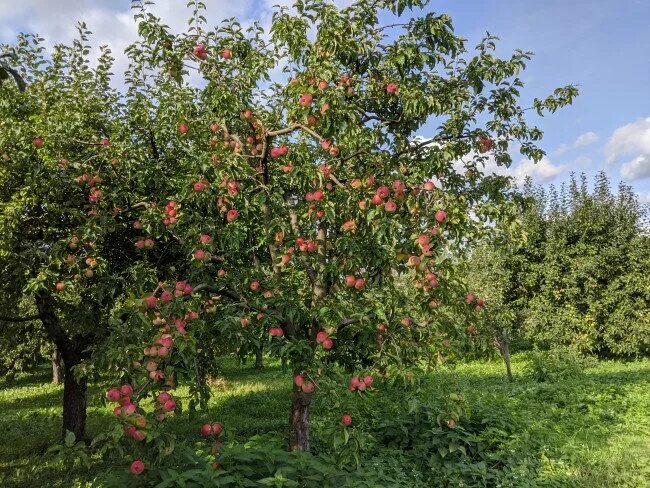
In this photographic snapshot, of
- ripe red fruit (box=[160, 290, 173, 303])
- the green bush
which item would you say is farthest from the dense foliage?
ripe red fruit (box=[160, 290, 173, 303])

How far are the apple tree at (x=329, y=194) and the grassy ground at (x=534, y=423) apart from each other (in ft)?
5.76

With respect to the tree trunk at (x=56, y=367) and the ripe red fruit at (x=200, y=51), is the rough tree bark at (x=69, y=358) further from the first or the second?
the tree trunk at (x=56, y=367)

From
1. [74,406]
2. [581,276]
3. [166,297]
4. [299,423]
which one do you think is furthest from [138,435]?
[581,276]

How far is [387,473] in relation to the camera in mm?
6453

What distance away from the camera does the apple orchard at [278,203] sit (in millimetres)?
4879

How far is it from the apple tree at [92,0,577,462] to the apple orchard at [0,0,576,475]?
3 centimetres

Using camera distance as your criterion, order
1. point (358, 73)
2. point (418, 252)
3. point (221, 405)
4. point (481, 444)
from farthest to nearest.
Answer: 1. point (221, 405)
2. point (481, 444)
3. point (358, 73)
4. point (418, 252)

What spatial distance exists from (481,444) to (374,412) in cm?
209

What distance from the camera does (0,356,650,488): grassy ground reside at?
669 cm

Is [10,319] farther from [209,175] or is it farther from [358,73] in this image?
[358,73]

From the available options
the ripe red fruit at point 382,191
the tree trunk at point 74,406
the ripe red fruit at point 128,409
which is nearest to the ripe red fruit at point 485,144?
the ripe red fruit at point 382,191

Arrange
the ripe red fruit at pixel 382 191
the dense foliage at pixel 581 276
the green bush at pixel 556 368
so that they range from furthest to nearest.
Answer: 1. the dense foliage at pixel 581 276
2. the green bush at pixel 556 368
3. the ripe red fruit at pixel 382 191

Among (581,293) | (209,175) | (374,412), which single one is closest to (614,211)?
(581,293)

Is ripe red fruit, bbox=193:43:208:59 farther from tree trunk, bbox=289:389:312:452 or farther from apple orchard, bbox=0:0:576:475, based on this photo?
tree trunk, bbox=289:389:312:452
